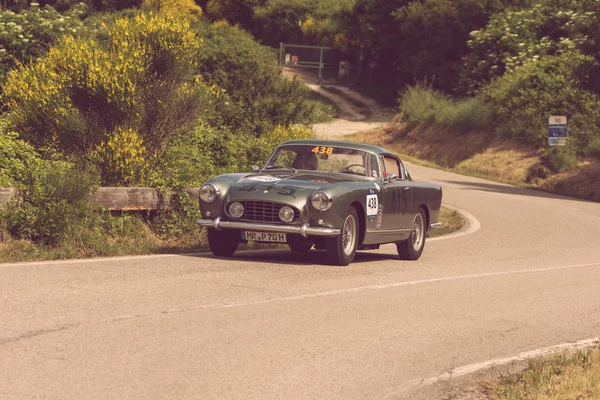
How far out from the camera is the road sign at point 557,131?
40.1m

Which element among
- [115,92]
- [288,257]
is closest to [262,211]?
[288,257]

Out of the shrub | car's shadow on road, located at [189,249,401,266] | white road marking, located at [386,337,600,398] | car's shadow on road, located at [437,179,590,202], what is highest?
the shrub

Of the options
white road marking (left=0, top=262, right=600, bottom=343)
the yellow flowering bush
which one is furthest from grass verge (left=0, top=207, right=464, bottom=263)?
white road marking (left=0, top=262, right=600, bottom=343)

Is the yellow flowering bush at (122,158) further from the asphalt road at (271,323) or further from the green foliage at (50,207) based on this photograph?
the asphalt road at (271,323)

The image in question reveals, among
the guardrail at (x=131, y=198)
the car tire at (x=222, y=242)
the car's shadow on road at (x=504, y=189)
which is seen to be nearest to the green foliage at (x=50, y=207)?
the guardrail at (x=131, y=198)

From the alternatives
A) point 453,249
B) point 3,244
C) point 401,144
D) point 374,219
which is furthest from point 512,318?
point 401,144

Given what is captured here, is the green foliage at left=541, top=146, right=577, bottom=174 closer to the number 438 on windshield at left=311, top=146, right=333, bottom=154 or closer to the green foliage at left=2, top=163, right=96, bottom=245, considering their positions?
the number 438 on windshield at left=311, top=146, right=333, bottom=154

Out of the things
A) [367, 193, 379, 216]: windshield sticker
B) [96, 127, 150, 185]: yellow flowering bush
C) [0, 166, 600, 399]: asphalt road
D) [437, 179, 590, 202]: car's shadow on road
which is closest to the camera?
[0, 166, 600, 399]: asphalt road

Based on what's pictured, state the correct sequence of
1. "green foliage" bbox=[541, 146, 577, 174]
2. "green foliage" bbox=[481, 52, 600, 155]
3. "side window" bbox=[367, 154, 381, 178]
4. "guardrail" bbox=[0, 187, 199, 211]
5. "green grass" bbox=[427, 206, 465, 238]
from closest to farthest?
1. "guardrail" bbox=[0, 187, 199, 211]
2. "side window" bbox=[367, 154, 381, 178]
3. "green grass" bbox=[427, 206, 465, 238]
4. "green foliage" bbox=[541, 146, 577, 174]
5. "green foliage" bbox=[481, 52, 600, 155]

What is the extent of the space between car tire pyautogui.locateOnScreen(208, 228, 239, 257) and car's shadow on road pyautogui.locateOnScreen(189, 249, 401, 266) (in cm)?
9

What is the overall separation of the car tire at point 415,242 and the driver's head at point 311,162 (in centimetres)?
177

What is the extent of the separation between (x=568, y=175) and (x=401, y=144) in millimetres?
16098

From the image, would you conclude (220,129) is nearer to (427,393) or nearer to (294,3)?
(427,393)

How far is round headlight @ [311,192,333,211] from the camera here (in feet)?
43.4
